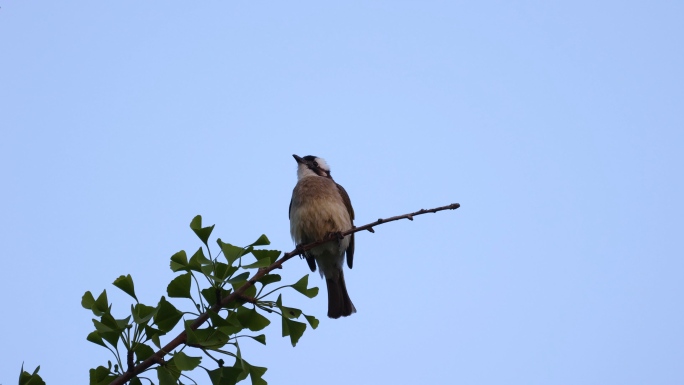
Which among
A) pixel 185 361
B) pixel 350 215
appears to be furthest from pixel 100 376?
pixel 350 215

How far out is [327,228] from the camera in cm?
727

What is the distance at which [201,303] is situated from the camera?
11.0 ft

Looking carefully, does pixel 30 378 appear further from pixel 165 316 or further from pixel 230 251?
pixel 230 251

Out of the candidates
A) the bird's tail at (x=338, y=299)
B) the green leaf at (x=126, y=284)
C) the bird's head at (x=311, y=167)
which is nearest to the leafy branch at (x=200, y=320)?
the green leaf at (x=126, y=284)

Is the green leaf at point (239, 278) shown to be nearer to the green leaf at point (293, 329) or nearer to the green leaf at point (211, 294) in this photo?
the green leaf at point (211, 294)

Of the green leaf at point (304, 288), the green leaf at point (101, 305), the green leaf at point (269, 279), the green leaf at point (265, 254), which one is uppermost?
the green leaf at point (304, 288)

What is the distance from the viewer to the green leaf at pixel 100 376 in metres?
2.93

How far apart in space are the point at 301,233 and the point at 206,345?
172 inches

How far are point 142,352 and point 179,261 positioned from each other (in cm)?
56

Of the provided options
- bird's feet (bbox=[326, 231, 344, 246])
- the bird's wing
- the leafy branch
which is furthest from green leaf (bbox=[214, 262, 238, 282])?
the bird's wing

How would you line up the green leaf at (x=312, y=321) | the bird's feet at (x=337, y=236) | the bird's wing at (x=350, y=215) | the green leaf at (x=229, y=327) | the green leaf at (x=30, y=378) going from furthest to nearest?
the bird's wing at (x=350, y=215) → the bird's feet at (x=337, y=236) → the green leaf at (x=312, y=321) → the green leaf at (x=229, y=327) → the green leaf at (x=30, y=378)

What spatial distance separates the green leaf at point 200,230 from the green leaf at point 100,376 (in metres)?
0.90

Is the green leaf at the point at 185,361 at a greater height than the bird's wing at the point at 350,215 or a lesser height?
lesser

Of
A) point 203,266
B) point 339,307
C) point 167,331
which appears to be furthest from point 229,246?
point 339,307
